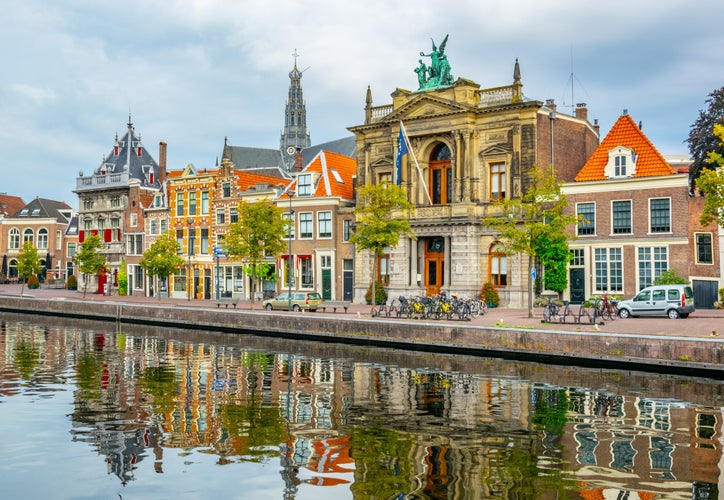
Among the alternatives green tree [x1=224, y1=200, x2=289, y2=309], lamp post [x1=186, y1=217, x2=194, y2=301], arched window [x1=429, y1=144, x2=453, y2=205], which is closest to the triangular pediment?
arched window [x1=429, y1=144, x2=453, y2=205]

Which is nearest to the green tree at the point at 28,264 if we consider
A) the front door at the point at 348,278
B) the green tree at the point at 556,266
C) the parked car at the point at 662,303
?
the front door at the point at 348,278

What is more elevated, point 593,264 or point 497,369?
point 593,264

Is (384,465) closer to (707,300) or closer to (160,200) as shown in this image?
(707,300)

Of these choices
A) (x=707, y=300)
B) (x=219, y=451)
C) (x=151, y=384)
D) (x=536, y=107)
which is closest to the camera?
(x=219, y=451)

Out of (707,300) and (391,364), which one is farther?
(707,300)

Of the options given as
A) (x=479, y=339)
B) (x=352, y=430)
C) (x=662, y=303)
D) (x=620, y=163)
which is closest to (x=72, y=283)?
(x=620, y=163)

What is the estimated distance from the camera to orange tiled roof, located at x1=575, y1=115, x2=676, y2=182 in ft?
140

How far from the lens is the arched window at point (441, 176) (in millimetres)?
51531

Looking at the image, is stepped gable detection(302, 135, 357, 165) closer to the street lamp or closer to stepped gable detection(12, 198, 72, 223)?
the street lamp

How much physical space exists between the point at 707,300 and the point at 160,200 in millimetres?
49010

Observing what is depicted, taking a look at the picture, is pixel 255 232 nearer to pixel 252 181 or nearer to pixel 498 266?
pixel 498 266

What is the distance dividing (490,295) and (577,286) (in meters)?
5.55

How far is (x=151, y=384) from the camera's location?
950 inches

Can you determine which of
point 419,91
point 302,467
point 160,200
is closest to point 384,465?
point 302,467
